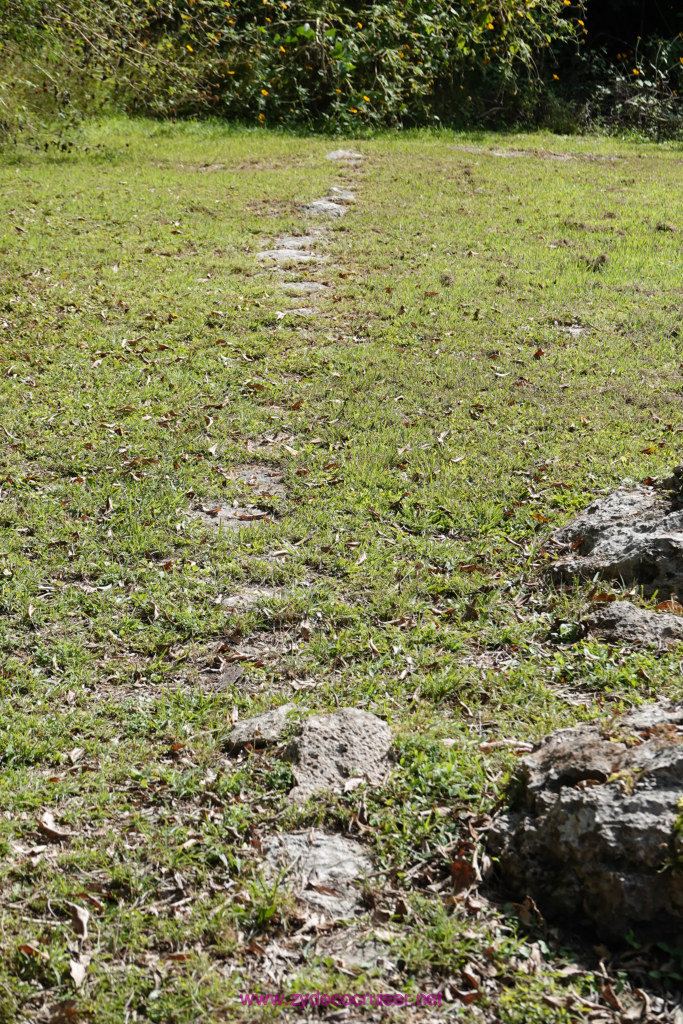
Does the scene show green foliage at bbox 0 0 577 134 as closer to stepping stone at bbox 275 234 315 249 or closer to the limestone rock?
stepping stone at bbox 275 234 315 249

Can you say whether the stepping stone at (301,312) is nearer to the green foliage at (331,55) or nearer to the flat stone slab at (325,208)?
the flat stone slab at (325,208)

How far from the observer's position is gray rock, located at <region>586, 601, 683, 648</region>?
3762 mm

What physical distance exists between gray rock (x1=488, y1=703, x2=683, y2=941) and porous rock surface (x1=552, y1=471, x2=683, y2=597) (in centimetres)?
122

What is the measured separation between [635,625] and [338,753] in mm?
1427

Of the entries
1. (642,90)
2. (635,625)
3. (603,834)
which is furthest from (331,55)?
(603,834)

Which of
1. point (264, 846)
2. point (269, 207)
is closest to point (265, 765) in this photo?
point (264, 846)

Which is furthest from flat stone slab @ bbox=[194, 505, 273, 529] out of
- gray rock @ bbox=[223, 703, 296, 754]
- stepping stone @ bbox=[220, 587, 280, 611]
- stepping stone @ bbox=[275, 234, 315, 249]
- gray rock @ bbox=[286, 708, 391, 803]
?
stepping stone @ bbox=[275, 234, 315, 249]

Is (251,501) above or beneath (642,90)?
beneath

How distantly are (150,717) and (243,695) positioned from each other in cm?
39

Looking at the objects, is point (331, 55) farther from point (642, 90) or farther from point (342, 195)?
point (642, 90)

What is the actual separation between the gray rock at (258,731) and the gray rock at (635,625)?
139 centimetres

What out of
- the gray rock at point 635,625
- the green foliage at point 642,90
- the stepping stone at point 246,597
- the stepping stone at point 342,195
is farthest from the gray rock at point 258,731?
the green foliage at point 642,90

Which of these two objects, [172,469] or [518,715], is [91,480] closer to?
[172,469]

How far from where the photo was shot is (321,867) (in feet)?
9.55
